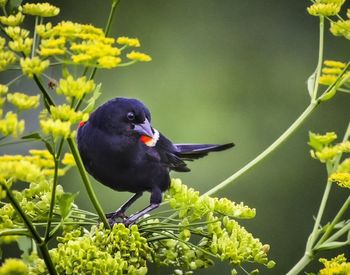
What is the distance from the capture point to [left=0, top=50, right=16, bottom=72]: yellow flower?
145cm

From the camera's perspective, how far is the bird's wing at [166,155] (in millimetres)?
2572

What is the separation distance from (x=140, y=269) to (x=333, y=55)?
5.05m

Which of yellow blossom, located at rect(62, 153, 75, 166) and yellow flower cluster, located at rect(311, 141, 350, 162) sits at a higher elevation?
yellow flower cluster, located at rect(311, 141, 350, 162)

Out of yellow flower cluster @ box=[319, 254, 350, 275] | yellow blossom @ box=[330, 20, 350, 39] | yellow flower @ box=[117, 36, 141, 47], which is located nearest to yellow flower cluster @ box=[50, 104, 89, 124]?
yellow flower @ box=[117, 36, 141, 47]

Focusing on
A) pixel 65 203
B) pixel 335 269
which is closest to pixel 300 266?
pixel 335 269

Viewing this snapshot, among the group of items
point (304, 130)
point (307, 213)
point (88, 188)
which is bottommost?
point (307, 213)

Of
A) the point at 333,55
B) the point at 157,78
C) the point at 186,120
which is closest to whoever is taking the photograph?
the point at 186,120

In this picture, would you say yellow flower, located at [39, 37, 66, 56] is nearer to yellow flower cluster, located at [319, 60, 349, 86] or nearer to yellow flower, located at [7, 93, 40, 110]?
yellow flower, located at [7, 93, 40, 110]

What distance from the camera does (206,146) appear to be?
2.83m

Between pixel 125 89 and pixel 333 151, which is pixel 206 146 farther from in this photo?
pixel 125 89

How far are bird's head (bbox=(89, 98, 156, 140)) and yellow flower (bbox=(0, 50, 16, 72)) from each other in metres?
1.09

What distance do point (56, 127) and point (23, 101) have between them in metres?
0.09

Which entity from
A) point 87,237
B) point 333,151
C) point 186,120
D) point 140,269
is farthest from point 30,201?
point 186,120

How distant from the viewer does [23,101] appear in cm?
146
